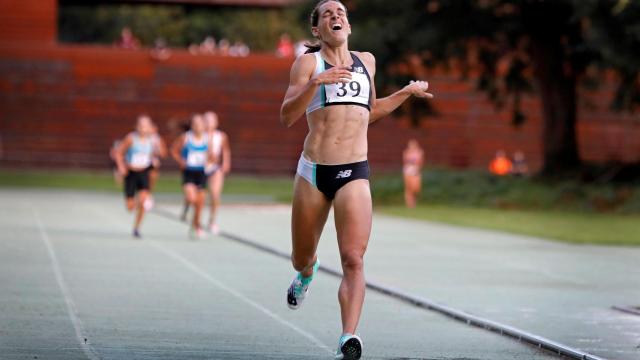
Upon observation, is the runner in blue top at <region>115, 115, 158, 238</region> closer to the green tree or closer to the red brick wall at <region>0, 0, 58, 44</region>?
the green tree

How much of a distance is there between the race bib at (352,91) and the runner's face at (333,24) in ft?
0.79

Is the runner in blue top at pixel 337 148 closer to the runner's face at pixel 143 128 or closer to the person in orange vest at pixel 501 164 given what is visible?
the runner's face at pixel 143 128

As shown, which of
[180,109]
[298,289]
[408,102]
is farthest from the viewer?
[180,109]

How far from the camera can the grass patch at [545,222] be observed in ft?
88.8

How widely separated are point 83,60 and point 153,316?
5022 centimetres

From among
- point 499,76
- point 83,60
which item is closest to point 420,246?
point 499,76

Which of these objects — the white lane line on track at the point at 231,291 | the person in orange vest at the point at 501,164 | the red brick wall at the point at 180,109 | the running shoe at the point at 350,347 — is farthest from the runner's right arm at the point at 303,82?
the red brick wall at the point at 180,109

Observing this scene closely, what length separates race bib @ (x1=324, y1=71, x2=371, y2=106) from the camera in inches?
371

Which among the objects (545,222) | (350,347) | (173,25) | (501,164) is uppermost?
(173,25)

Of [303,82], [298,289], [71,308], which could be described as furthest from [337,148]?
[71,308]

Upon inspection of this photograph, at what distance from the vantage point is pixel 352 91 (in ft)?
31.1

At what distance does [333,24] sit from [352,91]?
17.3 inches

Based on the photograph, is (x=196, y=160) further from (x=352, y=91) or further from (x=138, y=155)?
(x=352, y=91)

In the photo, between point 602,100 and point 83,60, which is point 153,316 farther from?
point 602,100
